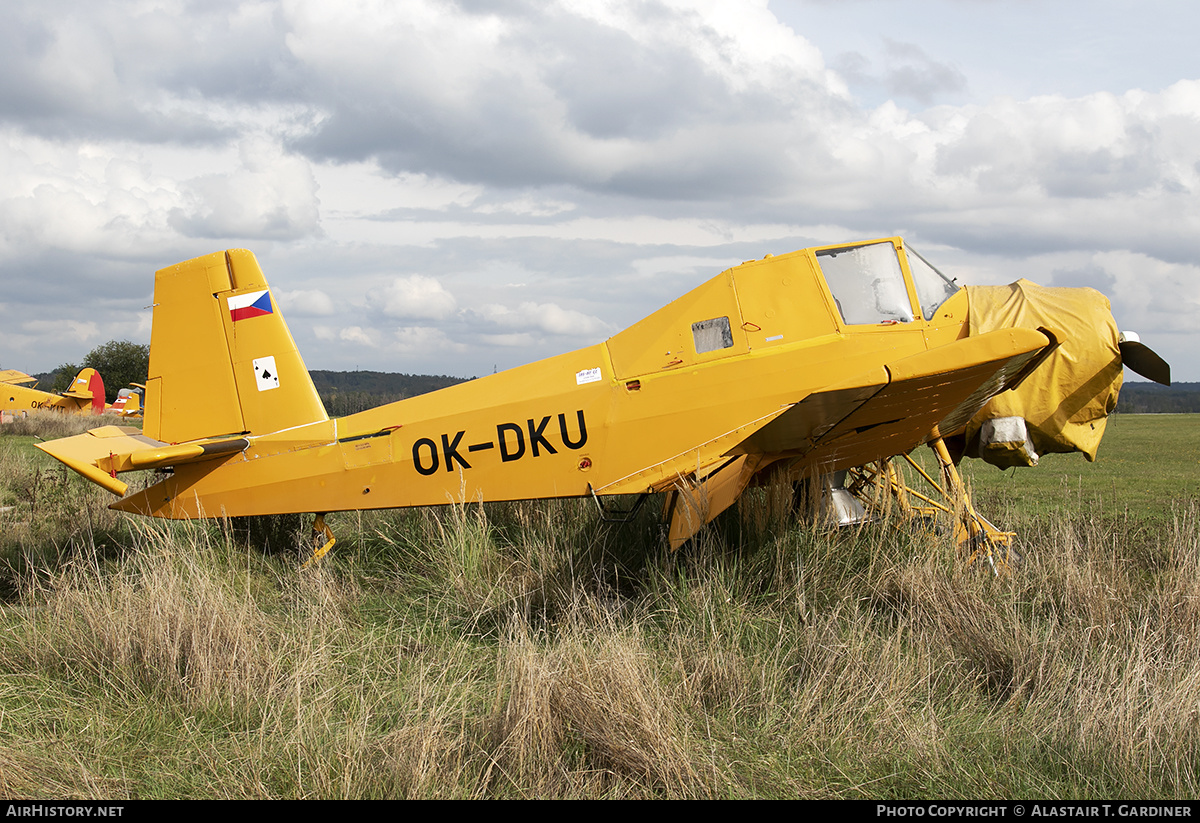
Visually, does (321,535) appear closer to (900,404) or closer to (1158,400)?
(900,404)

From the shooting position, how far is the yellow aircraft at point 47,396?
37.0m

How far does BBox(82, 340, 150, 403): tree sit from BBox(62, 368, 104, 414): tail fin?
2606 cm

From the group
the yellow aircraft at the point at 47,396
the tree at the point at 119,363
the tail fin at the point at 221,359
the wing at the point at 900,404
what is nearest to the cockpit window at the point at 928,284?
the wing at the point at 900,404

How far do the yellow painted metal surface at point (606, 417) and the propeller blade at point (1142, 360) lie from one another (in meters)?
1.21

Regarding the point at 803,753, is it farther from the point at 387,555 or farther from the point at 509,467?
the point at 387,555

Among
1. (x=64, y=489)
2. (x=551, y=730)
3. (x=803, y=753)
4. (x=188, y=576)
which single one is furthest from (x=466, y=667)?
(x=64, y=489)

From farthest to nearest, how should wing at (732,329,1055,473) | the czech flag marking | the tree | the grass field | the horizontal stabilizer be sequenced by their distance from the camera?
the tree, the czech flag marking, the horizontal stabilizer, wing at (732,329,1055,473), the grass field

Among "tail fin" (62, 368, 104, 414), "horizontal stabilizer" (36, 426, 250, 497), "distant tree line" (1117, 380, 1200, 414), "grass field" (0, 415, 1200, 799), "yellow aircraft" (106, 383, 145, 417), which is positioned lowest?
"distant tree line" (1117, 380, 1200, 414)

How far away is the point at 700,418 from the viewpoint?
5352mm

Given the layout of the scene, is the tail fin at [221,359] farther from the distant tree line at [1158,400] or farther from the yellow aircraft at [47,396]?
the distant tree line at [1158,400]

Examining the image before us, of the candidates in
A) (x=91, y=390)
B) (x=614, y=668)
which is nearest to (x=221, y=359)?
(x=614, y=668)

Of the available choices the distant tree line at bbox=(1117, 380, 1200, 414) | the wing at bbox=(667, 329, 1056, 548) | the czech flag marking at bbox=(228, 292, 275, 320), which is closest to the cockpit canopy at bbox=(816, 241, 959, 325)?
the wing at bbox=(667, 329, 1056, 548)

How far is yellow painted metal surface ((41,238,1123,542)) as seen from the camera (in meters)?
5.19

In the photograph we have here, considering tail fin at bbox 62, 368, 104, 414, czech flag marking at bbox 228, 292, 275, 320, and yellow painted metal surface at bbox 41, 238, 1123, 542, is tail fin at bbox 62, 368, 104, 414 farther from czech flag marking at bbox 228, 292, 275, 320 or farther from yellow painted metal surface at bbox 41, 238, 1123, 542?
yellow painted metal surface at bbox 41, 238, 1123, 542
